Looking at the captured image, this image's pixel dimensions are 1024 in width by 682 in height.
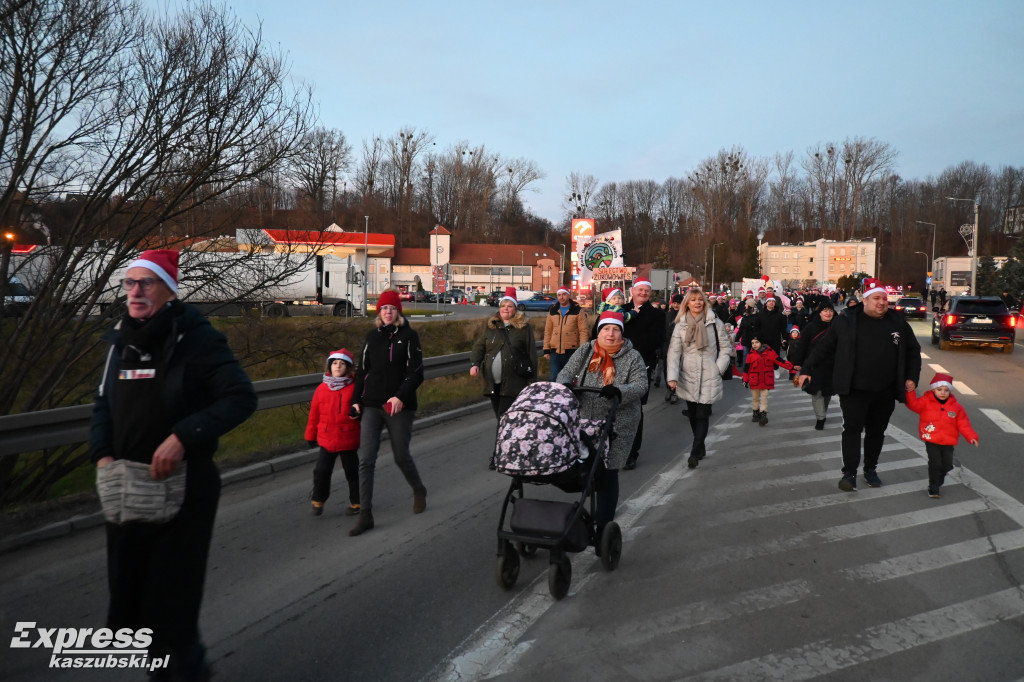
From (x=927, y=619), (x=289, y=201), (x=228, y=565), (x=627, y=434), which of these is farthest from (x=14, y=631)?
(x=289, y=201)

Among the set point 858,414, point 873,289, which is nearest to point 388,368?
point 858,414

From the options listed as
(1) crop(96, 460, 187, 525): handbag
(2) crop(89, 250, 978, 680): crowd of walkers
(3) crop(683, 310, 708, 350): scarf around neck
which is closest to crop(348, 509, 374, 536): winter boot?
(2) crop(89, 250, 978, 680): crowd of walkers

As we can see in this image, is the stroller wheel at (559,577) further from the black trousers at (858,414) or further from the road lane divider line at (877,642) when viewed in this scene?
the black trousers at (858,414)

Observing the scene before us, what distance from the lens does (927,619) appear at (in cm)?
431

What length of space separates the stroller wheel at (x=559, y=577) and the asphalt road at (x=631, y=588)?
95mm

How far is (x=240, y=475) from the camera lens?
7.73 meters

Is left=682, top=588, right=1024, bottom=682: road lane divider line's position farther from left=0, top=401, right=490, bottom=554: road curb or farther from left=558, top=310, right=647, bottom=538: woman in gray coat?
left=0, top=401, right=490, bottom=554: road curb

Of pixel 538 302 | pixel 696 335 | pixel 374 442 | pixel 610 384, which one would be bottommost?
pixel 538 302

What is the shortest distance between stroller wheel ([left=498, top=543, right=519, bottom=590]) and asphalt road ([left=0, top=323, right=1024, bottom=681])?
2.4 inches

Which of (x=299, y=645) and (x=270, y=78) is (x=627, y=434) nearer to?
(x=299, y=645)

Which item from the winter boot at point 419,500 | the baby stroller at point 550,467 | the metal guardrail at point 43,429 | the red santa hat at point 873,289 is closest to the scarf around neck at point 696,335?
the red santa hat at point 873,289

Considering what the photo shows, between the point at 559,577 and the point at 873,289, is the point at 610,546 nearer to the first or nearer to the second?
the point at 559,577

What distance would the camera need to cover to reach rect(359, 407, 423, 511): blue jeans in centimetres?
605

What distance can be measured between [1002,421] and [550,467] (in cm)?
999
